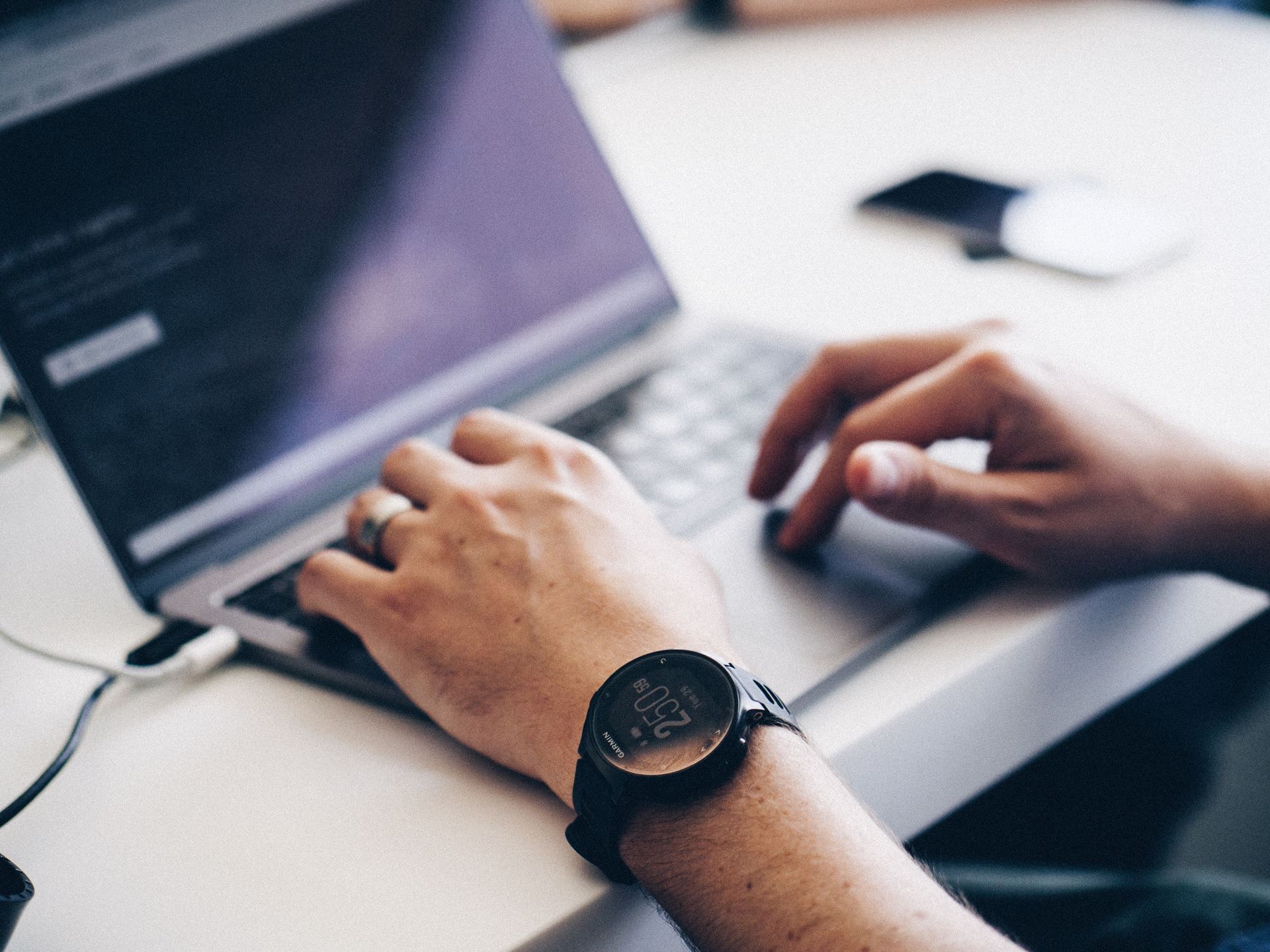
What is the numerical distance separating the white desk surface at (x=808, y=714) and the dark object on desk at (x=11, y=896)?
4 centimetres

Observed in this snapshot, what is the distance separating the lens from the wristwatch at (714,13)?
5.37 feet

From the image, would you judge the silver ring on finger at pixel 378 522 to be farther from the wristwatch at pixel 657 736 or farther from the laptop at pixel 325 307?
the wristwatch at pixel 657 736

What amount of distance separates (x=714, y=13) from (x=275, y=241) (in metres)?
1.18

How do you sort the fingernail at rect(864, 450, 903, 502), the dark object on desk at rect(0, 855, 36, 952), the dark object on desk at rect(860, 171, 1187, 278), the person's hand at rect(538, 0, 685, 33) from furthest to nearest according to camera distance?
the person's hand at rect(538, 0, 685, 33)
the dark object on desk at rect(860, 171, 1187, 278)
the fingernail at rect(864, 450, 903, 502)
the dark object on desk at rect(0, 855, 36, 952)

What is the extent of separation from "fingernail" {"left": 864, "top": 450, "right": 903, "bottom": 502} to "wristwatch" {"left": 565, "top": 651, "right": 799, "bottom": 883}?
0.38ft

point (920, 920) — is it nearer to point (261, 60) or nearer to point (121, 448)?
point (121, 448)

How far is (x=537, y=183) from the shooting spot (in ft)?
2.58

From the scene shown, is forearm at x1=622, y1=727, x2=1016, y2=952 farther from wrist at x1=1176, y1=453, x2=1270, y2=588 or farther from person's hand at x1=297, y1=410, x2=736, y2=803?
wrist at x1=1176, y1=453, x2=1270, y2=588

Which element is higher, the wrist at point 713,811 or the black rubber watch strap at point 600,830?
the black rubber watch strap at point 600,830

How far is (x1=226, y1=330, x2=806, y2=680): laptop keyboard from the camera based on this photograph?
60 centimetres

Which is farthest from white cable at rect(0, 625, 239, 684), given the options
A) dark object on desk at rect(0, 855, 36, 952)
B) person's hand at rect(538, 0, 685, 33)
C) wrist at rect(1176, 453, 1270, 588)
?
person's hand at rect(538, 0, 685, 33)

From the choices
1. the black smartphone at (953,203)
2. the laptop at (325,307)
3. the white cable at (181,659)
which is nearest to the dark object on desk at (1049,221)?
the black smartphone at (953,203)

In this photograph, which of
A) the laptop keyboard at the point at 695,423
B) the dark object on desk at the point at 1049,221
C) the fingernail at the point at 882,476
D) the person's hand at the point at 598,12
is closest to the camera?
the fingernail at the point at 882,476

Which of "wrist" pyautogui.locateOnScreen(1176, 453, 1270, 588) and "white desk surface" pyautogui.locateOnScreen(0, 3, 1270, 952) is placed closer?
"white desk surface" pyautogui.locateOnScreen(0, 3, 1270, 952)
